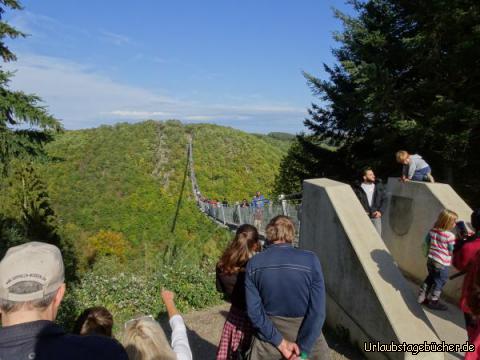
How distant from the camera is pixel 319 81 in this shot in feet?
54.8

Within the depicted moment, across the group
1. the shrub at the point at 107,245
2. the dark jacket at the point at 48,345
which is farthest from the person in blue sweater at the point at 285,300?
the shrub at the point at 107,245

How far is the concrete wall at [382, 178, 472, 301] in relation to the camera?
5004 millimetres

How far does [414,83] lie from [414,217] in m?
9.92

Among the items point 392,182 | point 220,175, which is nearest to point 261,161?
point 220,175

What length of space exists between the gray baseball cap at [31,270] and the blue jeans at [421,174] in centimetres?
566

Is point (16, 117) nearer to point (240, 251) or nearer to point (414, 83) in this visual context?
point (240, 251)

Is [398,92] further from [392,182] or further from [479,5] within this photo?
[392,182]

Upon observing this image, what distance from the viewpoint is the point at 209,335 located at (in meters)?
5.37

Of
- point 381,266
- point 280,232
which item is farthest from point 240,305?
point 381,266

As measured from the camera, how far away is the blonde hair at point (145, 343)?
1892mm

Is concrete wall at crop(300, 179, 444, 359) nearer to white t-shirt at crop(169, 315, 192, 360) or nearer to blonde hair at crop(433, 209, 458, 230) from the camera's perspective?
blonde hair at crop(433, 209, 458, 230)

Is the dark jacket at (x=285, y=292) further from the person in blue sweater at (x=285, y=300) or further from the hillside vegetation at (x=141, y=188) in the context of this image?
the hillside vegetation at (x=141, y=188)

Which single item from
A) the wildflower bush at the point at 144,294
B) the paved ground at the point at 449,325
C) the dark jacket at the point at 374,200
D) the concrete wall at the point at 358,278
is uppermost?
the dark jacket at the point at 374,200

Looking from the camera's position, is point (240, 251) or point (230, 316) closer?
point (240, 251)
